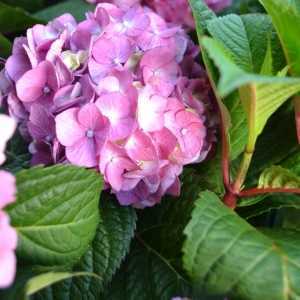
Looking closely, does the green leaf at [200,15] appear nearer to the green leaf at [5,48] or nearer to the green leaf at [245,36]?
the green leaf at [245,36]

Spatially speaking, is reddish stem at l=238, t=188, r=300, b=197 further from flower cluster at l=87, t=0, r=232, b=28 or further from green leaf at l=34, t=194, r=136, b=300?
flower cluster at l=87, t=0, r=232, b=28

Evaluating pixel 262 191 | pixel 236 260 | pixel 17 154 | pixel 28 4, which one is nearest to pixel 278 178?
pixel 262 191

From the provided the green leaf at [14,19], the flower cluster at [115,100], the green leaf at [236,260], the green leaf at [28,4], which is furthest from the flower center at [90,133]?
the green leaf at [28,4]

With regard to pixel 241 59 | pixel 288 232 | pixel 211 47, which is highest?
pixel 211 47

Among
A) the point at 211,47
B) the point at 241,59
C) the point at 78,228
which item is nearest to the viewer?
the point at 211,47

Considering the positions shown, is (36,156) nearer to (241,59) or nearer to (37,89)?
(37,89)

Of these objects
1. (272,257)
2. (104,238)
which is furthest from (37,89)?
(272,257)
